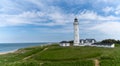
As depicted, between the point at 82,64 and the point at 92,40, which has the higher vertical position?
the point at 92,40

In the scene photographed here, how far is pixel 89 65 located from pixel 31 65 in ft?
47.1

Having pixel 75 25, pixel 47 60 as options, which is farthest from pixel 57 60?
pixel 75 25

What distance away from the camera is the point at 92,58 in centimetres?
4859

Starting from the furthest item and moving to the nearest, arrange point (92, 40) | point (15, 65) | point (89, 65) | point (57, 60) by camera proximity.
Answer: point (92, 40), point (57, 60), point (15, 65), point (89, 65)

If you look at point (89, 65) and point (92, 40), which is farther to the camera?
point (92, 40)

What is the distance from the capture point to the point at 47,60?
50.3 meters

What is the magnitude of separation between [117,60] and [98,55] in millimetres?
5994

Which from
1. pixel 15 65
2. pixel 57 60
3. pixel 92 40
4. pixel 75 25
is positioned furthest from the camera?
pixel 92 40

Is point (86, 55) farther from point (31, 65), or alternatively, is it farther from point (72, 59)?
point (31, 65)

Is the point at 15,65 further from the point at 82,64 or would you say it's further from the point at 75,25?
the point at 75,25

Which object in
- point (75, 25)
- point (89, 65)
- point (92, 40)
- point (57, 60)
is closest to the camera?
Answer: point (89, 65)

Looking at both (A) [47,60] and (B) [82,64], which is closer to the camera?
(B) [82,64]

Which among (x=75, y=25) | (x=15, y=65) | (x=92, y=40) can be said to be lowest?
(x=15, y=65)

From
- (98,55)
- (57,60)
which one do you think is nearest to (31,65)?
(57,60)
